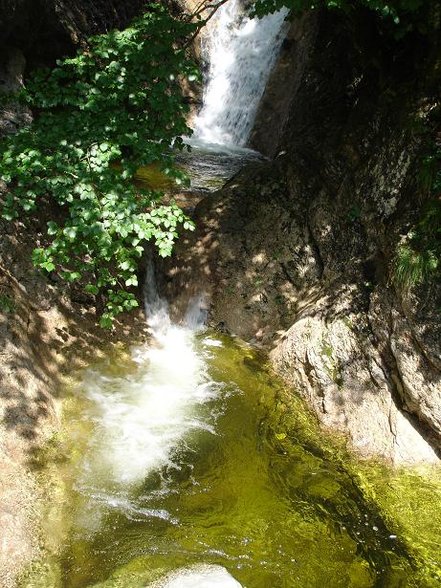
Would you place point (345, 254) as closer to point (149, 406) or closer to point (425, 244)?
point (425, 244)

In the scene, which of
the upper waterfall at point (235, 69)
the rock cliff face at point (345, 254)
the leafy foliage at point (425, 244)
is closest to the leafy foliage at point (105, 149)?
the rock cliff face at point (345, 254)

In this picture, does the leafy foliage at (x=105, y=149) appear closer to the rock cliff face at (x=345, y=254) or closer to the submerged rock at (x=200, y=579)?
the rock cliff face at (x=345, y=254)

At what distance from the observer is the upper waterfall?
12.9 meters

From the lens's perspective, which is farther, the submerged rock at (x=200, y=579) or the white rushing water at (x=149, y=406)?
the white rushing water at (x=149, y=406)

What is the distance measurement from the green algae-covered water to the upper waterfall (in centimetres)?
860

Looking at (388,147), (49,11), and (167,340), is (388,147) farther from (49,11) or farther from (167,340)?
(49,11)

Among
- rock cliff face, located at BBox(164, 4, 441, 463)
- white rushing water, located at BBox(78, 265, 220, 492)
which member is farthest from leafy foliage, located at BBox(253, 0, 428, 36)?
white rushing water, located at BBox(78, 265, 220, 492)

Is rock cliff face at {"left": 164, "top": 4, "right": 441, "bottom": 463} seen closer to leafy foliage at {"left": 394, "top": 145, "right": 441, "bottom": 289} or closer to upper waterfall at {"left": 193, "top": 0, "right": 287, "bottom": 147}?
leafy foliage at {"left": 394, "top": 145, "right": 441, "bottom": 289}

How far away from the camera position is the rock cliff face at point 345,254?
5.07m

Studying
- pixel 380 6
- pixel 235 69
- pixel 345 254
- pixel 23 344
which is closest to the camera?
pixel 380 6

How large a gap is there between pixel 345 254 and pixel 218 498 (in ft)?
11.7

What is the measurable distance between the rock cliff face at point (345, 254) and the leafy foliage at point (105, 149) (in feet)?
7.39

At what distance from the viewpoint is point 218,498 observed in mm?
4473

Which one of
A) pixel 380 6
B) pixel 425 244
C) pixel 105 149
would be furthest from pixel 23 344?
pixel 380 6
